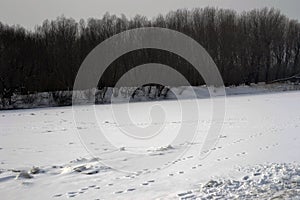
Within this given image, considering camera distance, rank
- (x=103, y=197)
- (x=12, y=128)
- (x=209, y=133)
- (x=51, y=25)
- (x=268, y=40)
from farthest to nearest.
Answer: (x=268, y=40) < (x=51, y=25) < (x=12, y=128) < (x=209, y=133) < (x=103, y=197)

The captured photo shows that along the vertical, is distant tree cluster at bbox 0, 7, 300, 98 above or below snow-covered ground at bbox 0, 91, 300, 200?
above

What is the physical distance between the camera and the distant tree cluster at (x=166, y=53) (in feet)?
110

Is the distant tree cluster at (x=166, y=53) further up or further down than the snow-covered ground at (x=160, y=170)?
further up

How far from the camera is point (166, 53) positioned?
38906 mm

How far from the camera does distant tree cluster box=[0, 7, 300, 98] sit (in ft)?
110

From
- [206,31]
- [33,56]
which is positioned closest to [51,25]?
[33,56]

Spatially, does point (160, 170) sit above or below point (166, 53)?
below

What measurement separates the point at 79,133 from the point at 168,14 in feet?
114

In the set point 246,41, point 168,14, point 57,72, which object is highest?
point 168,14

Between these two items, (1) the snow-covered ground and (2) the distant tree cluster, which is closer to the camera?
(1) the snow-covered ground

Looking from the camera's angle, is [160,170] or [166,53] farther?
[166,53]

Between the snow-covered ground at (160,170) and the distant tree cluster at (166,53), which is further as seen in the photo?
the distant tree cluster at (166,53)

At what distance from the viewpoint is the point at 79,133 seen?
12734 mm

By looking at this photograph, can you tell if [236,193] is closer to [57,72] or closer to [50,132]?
[50,132]
